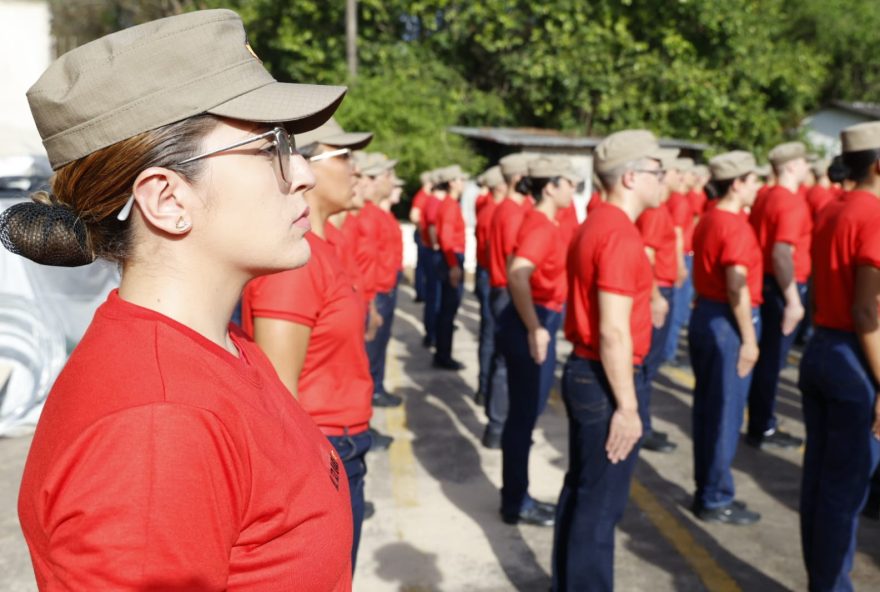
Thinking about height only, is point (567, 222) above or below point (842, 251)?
below

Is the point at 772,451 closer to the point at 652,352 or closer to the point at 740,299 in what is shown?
the point at 652,352

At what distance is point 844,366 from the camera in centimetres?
379

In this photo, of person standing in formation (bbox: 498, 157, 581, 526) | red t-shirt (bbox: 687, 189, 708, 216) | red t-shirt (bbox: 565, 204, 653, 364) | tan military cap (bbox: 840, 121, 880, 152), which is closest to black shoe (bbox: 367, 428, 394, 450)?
person standing in formation (bbox: 498, 157, 581, 526)

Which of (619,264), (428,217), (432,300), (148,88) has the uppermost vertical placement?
(148,88)

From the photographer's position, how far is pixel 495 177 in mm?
10914

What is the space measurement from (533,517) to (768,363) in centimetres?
273

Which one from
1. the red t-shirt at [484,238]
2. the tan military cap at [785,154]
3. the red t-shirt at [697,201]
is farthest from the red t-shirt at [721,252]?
the red t-shirt at [697,201]

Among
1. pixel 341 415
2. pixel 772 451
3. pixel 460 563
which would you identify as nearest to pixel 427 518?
pixel 460 563

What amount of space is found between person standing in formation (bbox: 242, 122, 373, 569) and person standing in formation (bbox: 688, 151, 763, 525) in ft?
8.95

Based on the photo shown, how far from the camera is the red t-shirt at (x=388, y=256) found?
854 cm

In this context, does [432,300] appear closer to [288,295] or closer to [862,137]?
[862,137]

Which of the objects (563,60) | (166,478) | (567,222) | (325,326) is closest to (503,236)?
(567,222)

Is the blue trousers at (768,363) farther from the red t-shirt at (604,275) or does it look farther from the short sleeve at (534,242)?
the red t-shirt at (604,275)

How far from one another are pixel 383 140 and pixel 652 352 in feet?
61.8
